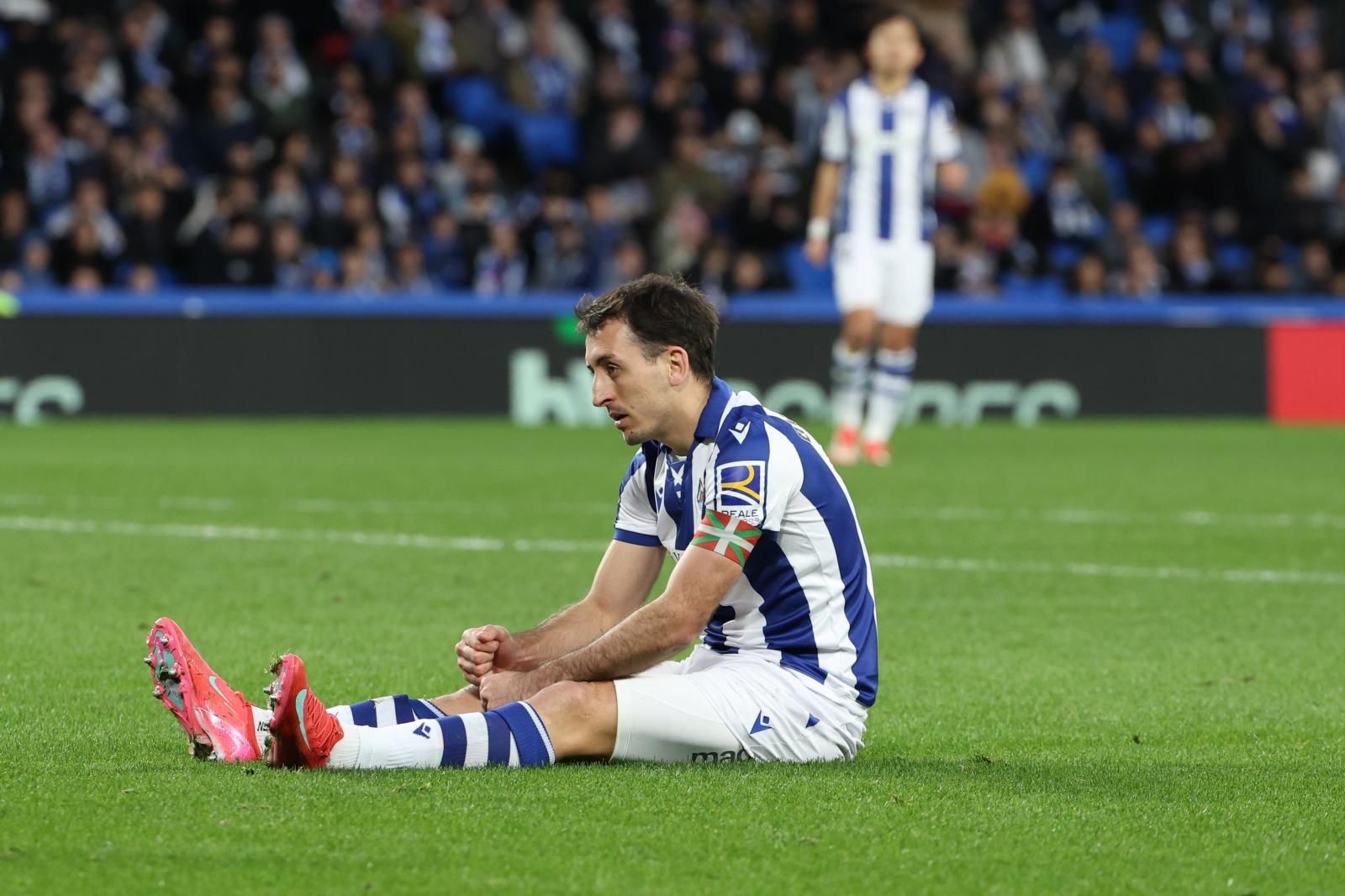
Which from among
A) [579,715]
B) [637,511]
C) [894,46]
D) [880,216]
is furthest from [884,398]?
[579,715]

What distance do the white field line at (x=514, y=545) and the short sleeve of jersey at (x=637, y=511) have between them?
12.7 ft

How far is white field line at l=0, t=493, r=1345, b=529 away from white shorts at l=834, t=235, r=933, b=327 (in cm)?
312

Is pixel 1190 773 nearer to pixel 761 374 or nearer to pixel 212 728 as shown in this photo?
pixel 212 728

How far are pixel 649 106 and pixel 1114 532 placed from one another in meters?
12.0

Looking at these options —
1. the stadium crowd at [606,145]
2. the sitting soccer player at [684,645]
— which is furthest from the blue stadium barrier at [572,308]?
the sitting soccer player at [684,645]

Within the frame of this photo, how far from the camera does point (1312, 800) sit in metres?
4.56

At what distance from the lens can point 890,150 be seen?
14.1 m

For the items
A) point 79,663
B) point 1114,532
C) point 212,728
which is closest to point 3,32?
point 1114,532

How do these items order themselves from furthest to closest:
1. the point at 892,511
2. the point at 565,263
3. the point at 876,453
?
the point at 565,263 → the point at 876,453 → the point at 892,511

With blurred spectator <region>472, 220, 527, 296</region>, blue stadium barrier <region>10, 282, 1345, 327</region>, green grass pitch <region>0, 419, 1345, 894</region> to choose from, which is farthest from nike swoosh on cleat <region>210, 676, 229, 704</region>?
blurred spectator <region>472, 220, 527, 296</region>

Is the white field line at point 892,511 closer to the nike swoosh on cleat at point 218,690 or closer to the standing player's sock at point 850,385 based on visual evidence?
the standing player's sock at point 850,385

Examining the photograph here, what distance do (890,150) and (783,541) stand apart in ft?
31.4

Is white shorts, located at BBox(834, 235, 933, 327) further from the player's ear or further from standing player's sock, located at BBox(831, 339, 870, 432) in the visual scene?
the player's ear

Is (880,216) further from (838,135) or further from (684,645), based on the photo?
(684,645)
